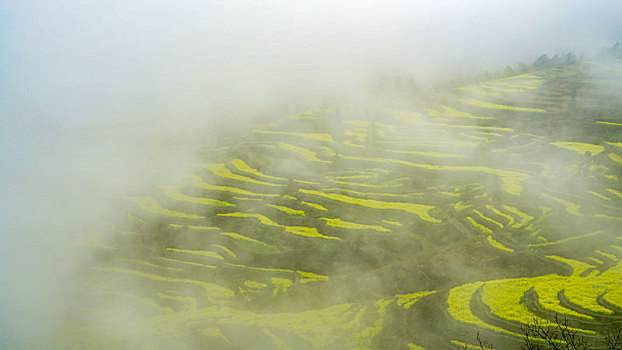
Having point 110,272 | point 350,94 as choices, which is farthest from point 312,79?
point 110,272

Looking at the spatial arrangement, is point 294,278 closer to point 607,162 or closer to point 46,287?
point 46,287

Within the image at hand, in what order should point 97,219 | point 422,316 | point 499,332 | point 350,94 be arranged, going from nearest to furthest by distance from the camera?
point 499,332
point 422,316
point 97,219
point 350,94

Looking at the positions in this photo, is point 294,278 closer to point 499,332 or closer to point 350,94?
point 499,332

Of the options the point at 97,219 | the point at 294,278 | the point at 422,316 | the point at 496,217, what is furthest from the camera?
the point at 97,219

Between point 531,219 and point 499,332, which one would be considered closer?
point 499,332

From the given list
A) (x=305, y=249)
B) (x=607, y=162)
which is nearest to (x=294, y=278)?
(x=305, y=249)

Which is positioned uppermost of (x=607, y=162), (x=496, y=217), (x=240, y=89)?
(x=240, y=89)

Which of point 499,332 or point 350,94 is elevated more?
point 350,94
